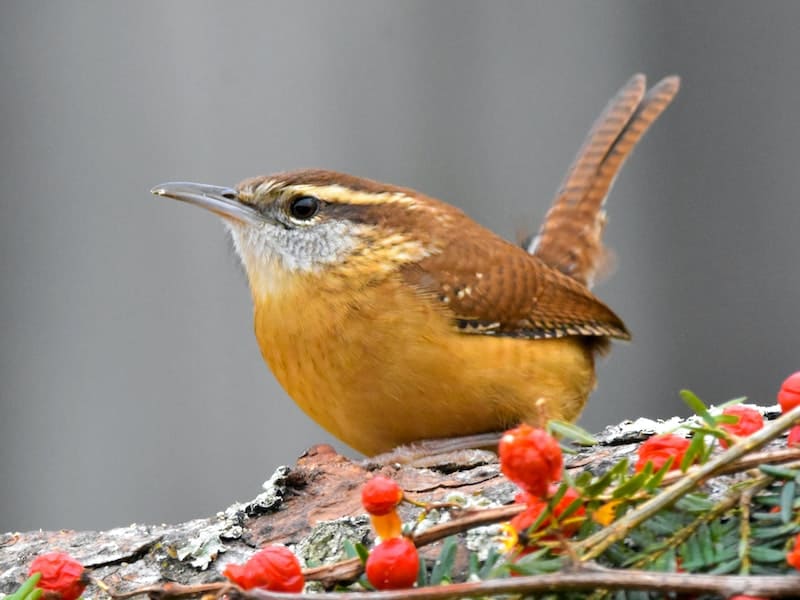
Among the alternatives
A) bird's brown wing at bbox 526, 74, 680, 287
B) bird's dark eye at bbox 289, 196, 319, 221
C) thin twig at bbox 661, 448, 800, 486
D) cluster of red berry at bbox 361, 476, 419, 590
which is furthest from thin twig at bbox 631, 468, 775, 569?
bird's brown wing at bbox 526, 74, 680, 287

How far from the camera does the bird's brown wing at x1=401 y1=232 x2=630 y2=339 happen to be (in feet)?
10.2

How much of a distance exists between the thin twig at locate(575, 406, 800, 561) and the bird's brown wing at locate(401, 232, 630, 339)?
171 cm

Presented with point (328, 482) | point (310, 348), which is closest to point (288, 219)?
point (310, 348)

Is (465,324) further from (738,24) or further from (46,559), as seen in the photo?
(738,24)

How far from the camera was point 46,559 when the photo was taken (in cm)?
165

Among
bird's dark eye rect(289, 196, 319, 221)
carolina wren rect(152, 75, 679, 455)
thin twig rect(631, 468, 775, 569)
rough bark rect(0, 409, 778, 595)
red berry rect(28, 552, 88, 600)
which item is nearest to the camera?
thin twig rect(631, 468, 775, 569)

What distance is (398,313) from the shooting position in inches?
115

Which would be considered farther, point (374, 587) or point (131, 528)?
point (131, 528)

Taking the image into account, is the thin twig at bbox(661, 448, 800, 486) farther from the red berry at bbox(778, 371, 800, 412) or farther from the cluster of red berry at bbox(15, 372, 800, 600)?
the red berry at bbox(778, 371, 800, 412)

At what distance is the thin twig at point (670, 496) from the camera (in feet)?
4.27

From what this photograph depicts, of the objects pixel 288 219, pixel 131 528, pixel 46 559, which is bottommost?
pixel 131 528

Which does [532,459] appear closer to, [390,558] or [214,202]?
[390,558]

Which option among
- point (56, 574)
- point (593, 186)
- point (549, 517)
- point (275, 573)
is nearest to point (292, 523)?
point (56, 574)

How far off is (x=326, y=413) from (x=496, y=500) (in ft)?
3.09
